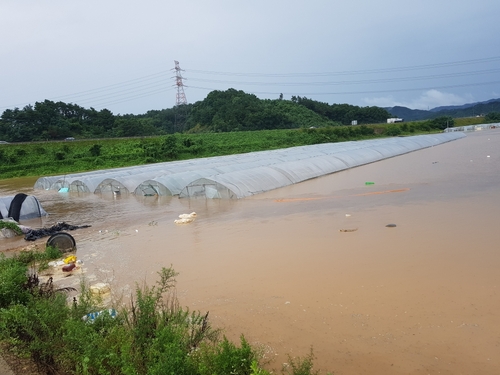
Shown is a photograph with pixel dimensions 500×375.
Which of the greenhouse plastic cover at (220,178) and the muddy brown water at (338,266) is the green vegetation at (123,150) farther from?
the muddy brown water at (338,266)

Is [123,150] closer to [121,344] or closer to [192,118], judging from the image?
[192,118]

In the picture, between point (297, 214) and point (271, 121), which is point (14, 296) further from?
point (271, 121)

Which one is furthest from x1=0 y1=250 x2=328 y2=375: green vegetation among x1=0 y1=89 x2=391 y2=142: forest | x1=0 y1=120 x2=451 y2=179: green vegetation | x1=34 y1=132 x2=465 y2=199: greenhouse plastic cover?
x1=0 y1=89 x2=391 y2=142: forest

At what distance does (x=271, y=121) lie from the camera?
51938mm

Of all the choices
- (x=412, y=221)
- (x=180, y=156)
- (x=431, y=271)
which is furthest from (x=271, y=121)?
(x=431, y=271)

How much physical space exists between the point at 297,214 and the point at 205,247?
3423 mm

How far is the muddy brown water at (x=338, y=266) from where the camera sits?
4.68m

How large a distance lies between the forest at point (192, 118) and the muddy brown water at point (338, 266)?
3045cm

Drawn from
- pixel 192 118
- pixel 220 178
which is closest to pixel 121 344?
pixel 220 178

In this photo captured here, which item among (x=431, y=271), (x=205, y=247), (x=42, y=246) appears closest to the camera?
(x=431, y=271)

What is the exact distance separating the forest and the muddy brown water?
30449 mm

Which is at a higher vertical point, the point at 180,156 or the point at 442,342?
the point at 180,156

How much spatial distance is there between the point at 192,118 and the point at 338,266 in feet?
176

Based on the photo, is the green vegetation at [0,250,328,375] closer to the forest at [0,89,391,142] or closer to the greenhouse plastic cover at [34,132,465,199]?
the greenhouse plastic cover at [34,132,465,199]
